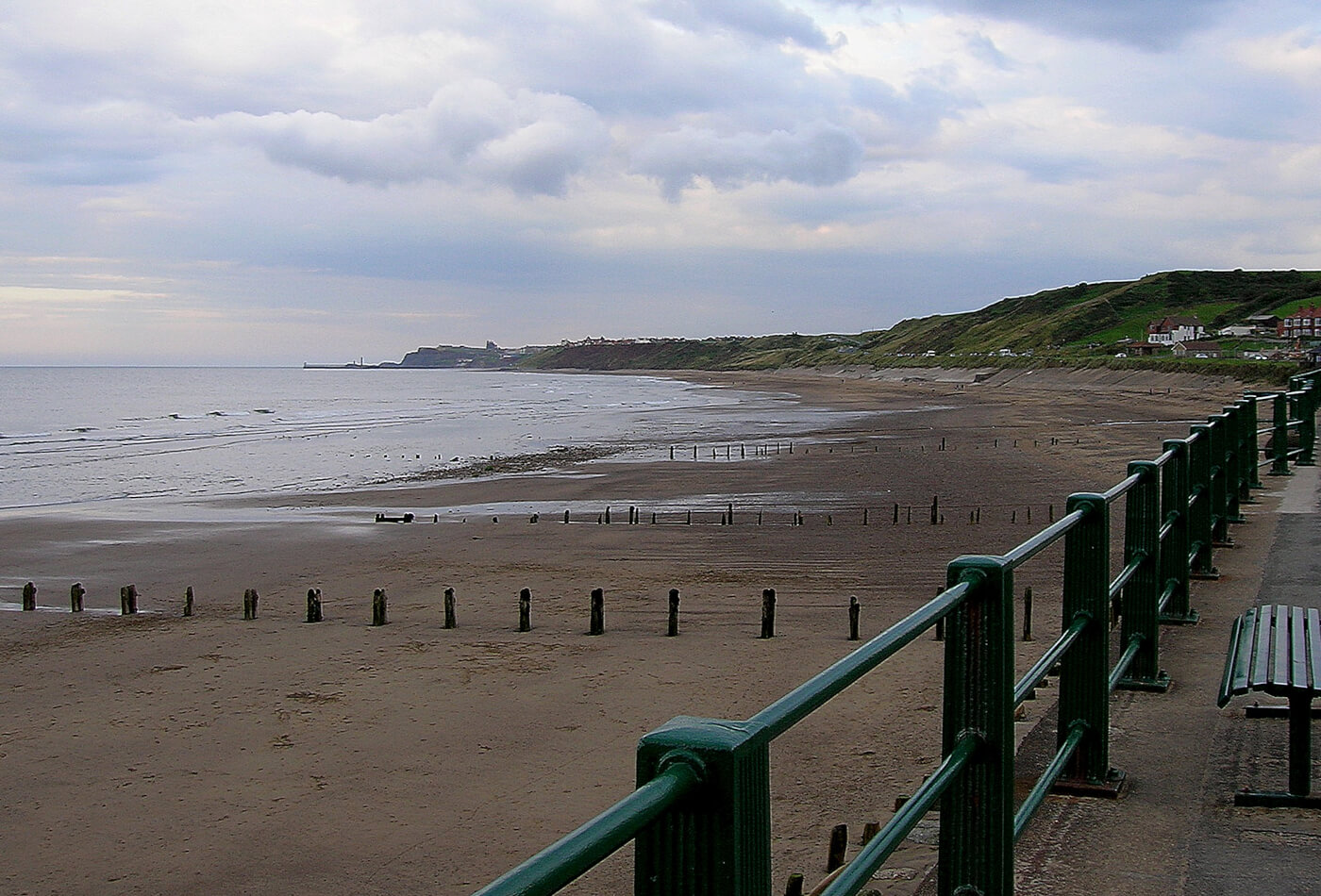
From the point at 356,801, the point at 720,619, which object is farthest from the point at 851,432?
the point at 356,801

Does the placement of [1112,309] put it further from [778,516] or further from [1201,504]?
[1201,504]

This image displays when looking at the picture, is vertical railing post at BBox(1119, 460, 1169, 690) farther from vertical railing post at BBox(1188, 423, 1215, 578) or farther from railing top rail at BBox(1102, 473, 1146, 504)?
vertical railing post at BBox(1188, 423, 1215, 578)

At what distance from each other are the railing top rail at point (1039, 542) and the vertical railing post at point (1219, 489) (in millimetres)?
5289

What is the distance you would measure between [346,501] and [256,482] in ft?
26.8

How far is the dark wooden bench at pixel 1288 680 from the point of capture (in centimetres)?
430

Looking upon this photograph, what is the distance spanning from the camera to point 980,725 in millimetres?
3041

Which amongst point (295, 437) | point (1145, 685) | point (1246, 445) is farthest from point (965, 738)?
point (295, 437)

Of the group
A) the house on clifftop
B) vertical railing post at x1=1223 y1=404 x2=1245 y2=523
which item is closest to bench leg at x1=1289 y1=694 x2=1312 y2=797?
vertical railing post at x1=1223 y1=404 x2=1245 y2=523

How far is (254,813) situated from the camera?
33.4ft

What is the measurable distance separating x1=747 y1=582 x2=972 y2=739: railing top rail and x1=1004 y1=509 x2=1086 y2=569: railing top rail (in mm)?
443

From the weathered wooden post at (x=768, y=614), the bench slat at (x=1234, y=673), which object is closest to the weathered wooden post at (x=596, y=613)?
the weathered wooden post at (x=768, y=614)

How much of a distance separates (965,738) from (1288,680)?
2016mm

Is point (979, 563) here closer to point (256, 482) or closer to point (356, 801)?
point (356, 801)

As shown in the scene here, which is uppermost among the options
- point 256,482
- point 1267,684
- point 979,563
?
point 979,563
